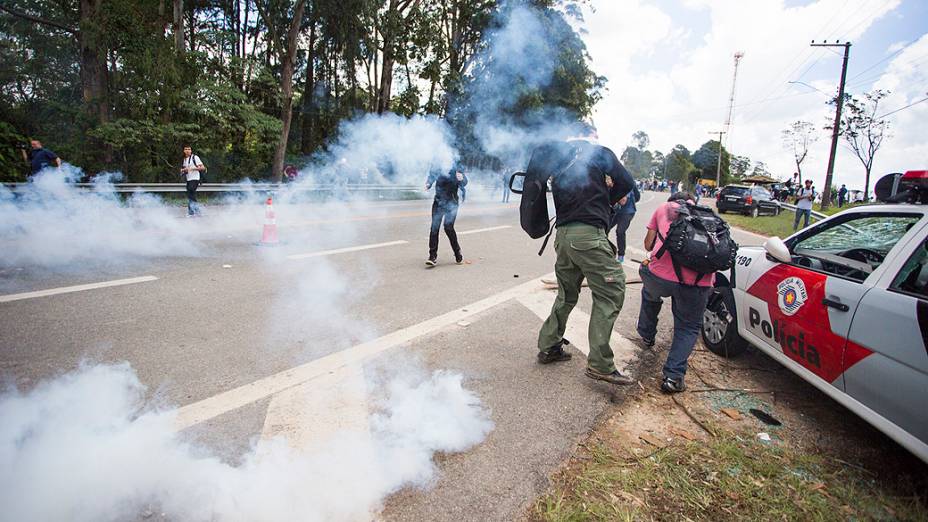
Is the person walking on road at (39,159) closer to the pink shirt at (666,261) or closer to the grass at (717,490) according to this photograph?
the pink shirt at (666,261)

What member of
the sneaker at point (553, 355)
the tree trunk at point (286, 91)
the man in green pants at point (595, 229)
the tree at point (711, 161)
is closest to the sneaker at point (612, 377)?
the man in green pants at point (595, 229)

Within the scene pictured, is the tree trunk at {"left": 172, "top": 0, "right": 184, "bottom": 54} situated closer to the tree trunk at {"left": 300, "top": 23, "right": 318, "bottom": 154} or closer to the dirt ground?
the tree trunk at {"left": 300, "top": 23, "right": 318, "bottom": 154}

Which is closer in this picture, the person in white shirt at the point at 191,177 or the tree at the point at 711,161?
the person in white shirt at the point at 191,177

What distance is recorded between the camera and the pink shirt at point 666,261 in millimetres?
3188

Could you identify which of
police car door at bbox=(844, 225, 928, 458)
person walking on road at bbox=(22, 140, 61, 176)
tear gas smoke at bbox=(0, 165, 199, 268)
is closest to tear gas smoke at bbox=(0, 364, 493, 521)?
police car door at bbox=(844, 225, 928, 458)

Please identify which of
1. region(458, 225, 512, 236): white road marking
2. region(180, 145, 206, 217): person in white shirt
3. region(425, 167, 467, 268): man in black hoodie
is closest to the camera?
region(425, 167, 467, 268): man in black hoodie

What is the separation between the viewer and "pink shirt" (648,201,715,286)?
3.19 m

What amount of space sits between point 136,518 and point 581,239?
271 cm

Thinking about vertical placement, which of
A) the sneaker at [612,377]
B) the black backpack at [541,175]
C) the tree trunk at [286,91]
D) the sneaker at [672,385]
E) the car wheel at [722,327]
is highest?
the tree trunk at [286,91]

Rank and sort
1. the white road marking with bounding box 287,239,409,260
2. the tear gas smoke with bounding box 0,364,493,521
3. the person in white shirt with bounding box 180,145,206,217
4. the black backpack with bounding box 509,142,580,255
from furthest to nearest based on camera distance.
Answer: the person in white shirt with bounding box 180,145,206,217
the white road marking with bounding box 287,239,409,260
the black backpack with bounding box 509,142,580,255
the tear gas smoke with bounding box 0,364,493,521

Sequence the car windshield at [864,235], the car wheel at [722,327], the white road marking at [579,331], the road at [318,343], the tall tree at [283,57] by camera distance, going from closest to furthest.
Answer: the road at [318,343], the car windshield at [864,235], the car wheel at [722,327], the white road marking at [579,331], the tall tree at [283,57]

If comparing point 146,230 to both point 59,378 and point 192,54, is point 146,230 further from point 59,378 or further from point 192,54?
point 192,54

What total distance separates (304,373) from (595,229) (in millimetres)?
2205

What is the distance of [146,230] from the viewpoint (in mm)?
8156
